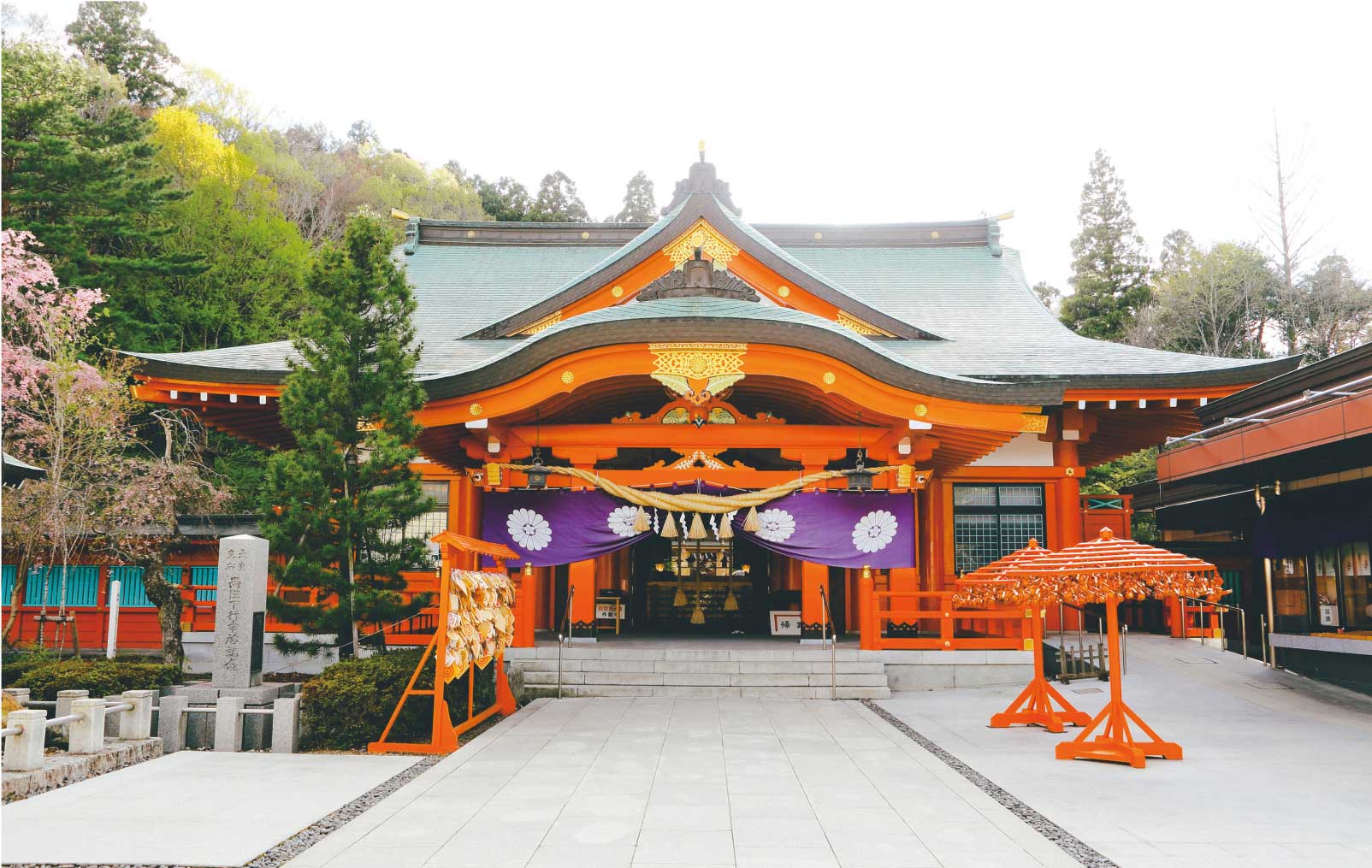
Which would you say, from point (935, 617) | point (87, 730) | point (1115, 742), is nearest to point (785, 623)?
point (935, 617)

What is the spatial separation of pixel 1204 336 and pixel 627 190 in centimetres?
2912

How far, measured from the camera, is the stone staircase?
11.1 m

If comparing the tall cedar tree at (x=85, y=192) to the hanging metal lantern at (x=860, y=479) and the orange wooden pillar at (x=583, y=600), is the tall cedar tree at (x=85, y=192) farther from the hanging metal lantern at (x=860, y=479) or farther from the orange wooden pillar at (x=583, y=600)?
the hanging metal lantern at (x=860, y=479)

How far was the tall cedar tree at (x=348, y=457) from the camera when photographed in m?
9.37

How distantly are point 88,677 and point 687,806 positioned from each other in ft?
21.1

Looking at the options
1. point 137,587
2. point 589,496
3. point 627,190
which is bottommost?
point 137,587

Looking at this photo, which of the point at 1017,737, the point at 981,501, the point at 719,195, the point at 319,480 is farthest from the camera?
the point at 719,195

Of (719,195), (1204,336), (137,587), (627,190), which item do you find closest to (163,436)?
(137,587)

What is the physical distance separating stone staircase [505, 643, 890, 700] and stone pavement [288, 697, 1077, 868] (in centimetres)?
196

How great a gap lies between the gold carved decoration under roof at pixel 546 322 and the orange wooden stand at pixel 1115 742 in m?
9.79

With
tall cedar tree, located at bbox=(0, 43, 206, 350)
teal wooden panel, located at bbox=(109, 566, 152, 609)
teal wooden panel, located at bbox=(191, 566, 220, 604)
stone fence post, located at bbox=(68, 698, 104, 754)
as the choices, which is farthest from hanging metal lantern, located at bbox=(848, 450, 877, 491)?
tall cedar tree, located at bbox=(0, 43, 206, 350)

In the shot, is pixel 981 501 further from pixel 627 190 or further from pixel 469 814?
pixel 627 190

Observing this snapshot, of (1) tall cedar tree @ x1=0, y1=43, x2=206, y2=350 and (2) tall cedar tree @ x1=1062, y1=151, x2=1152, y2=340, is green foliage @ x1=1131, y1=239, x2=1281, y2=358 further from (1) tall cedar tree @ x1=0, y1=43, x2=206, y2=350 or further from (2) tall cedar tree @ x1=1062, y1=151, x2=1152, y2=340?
(1) tall cedar tree @ x1=0, y1=43, x2=206, y2=350

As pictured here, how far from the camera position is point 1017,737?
868 cm
